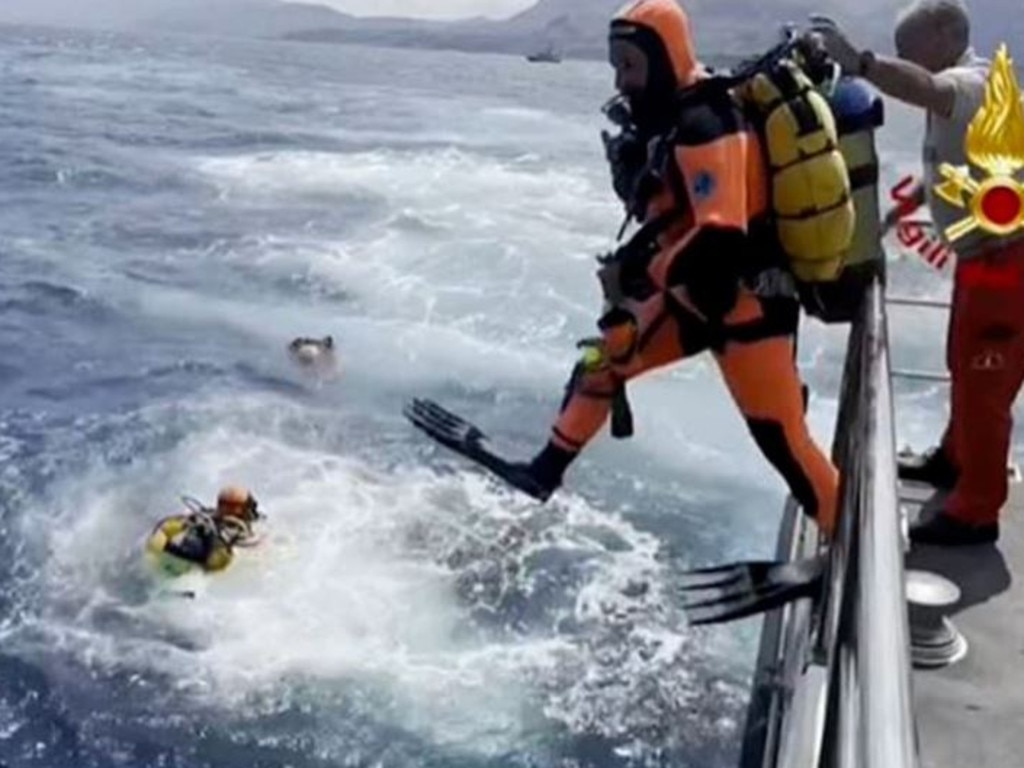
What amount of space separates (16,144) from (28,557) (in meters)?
30.5

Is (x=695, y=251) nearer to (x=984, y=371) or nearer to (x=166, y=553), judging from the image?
(x=984, y=371)

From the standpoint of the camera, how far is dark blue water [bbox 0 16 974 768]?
1056cm

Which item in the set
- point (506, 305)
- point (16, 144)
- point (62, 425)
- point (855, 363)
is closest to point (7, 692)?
point (62, 425)

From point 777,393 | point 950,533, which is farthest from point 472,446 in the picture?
point 950,533

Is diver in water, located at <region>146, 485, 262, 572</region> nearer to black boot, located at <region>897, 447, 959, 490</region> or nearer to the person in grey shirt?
black boot, located at <region>897, 447, 959, 490</region>

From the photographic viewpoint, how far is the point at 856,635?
1735 millimetres

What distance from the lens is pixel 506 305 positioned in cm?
2247

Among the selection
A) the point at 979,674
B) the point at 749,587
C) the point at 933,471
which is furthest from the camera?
the point at 933,471

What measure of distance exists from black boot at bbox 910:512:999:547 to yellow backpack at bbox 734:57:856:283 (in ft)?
3.51

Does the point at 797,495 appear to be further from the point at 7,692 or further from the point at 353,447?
the point at 353,447

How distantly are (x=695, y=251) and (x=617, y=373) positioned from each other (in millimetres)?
661

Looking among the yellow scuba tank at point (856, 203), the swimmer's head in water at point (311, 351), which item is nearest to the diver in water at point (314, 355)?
the swimmer's head in water at point (311, 351)

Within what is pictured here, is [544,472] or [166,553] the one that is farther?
[166,553]

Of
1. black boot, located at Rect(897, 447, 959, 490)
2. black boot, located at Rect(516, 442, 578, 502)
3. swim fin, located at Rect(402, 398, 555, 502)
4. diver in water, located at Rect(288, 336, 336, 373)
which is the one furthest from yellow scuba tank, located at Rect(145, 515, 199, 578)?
black boot, located at Rect(897, 447, 959, 490)
